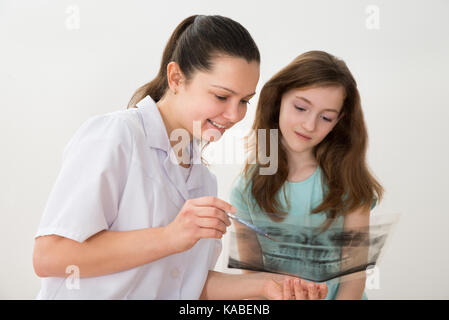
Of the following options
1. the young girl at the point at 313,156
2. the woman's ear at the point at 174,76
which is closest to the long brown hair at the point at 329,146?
the young girl at the point at 313,156

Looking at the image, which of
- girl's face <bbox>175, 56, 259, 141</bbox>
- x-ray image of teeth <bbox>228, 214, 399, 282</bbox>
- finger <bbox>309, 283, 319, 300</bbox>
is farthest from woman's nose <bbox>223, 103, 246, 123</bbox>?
finger <bbox>309, 283, 319, 300</bbox>

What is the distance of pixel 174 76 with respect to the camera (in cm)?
75

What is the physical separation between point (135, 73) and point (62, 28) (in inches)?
9.5

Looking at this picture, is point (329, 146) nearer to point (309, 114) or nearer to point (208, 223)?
point (309, 114)

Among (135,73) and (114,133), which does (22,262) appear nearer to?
(135,73)

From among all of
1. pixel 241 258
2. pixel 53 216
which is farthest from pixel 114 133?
pixel 241 258

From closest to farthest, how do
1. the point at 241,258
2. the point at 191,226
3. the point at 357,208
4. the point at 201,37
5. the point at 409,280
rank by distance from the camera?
1. the point at 191,226
2. the point at 201,37
3. the point at 241,258
4. the point at 357,208
5. the point at 409,280

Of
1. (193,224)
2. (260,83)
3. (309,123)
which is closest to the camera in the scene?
(193,224)

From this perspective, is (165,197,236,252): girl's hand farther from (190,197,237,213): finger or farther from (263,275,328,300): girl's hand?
(263,275,328,300): girl's hand

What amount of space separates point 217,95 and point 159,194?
192 mm

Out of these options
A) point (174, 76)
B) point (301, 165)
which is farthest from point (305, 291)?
point (174, 76)

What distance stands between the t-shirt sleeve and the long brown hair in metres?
0.02

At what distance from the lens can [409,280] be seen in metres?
1.16
